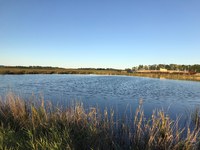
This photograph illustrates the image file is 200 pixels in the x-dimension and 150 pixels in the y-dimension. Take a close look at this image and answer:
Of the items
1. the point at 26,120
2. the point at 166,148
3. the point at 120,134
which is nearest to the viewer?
the point at 166,148

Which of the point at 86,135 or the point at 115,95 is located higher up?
the point at 86,135

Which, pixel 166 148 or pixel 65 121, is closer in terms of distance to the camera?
pixel 166 148

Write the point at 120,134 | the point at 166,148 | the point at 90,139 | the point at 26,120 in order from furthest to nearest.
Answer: the point at 26,120 → the point at 120,134 → the point at 90,139 → the point at 166,148

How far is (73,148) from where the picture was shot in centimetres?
529

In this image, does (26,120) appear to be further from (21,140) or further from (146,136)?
(146,136)

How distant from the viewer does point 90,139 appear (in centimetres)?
607

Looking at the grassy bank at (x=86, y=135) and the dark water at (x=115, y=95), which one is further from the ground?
the grassy bank at (x=86, y=135)

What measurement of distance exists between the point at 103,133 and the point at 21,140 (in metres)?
2.61

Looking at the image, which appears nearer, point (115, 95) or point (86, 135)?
point (86, 135)

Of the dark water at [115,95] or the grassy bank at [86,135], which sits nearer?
the grassy bank at [86,135]

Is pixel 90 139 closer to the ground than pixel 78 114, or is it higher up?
closer to the ground

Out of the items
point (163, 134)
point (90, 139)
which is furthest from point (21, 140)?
point (163, 134)

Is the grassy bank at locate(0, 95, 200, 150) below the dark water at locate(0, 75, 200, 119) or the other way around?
the other way around

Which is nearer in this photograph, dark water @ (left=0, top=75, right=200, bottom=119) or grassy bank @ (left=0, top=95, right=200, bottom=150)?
grassy bank @ (left=0, top=95, right=200, bottom=150)
